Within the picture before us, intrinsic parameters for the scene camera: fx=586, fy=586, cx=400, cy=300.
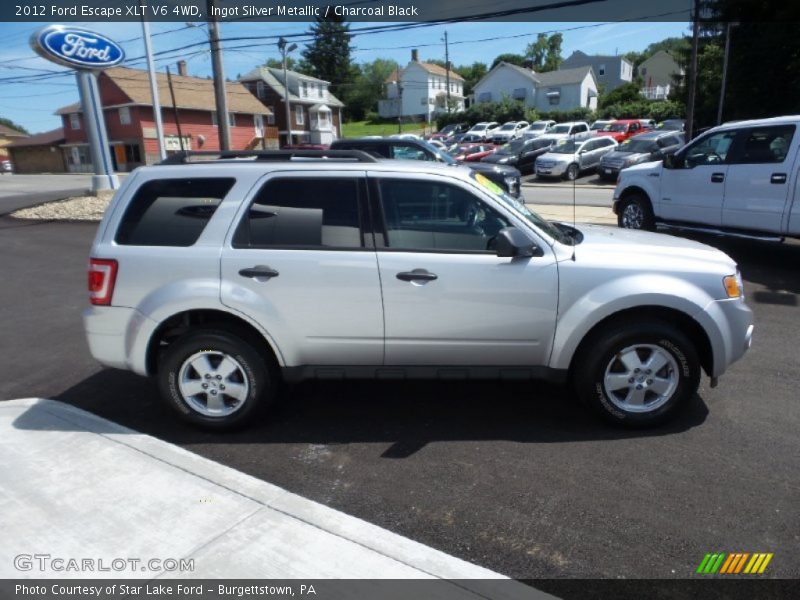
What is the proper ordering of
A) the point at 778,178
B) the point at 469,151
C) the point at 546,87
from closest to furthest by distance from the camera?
the point at 778,178 → the point at 469,151 → the point at 546,87

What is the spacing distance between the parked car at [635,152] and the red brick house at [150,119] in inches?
1224

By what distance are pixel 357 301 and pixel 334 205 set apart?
68cm

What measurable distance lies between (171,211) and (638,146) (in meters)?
23.6

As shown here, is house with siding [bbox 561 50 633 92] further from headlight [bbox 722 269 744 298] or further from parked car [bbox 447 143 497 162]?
headlight [bbox 722 269 744 298]

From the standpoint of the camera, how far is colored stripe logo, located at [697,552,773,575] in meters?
2.66

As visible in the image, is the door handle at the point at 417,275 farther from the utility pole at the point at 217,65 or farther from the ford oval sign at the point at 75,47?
the ford oval sign at the point at 75,47

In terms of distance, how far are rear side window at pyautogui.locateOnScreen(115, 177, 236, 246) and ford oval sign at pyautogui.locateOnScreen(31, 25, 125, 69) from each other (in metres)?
17.1

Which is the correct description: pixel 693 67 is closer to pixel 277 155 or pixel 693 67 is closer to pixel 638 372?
pixel 638 372

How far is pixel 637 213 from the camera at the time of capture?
10.0 metres

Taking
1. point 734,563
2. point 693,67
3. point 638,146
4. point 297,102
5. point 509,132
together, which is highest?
point 297,102

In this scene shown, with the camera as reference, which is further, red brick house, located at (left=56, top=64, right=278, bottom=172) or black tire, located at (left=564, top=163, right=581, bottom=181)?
red brick house, located at (left=56, top=64, right=278, bottom=172)

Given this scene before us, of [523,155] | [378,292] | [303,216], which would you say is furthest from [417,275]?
[523,155]

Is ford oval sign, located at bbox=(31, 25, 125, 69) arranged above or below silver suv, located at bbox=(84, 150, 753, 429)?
above

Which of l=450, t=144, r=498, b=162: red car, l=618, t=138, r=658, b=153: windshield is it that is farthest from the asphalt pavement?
l=450, t=144, r=498, b=162: red car
